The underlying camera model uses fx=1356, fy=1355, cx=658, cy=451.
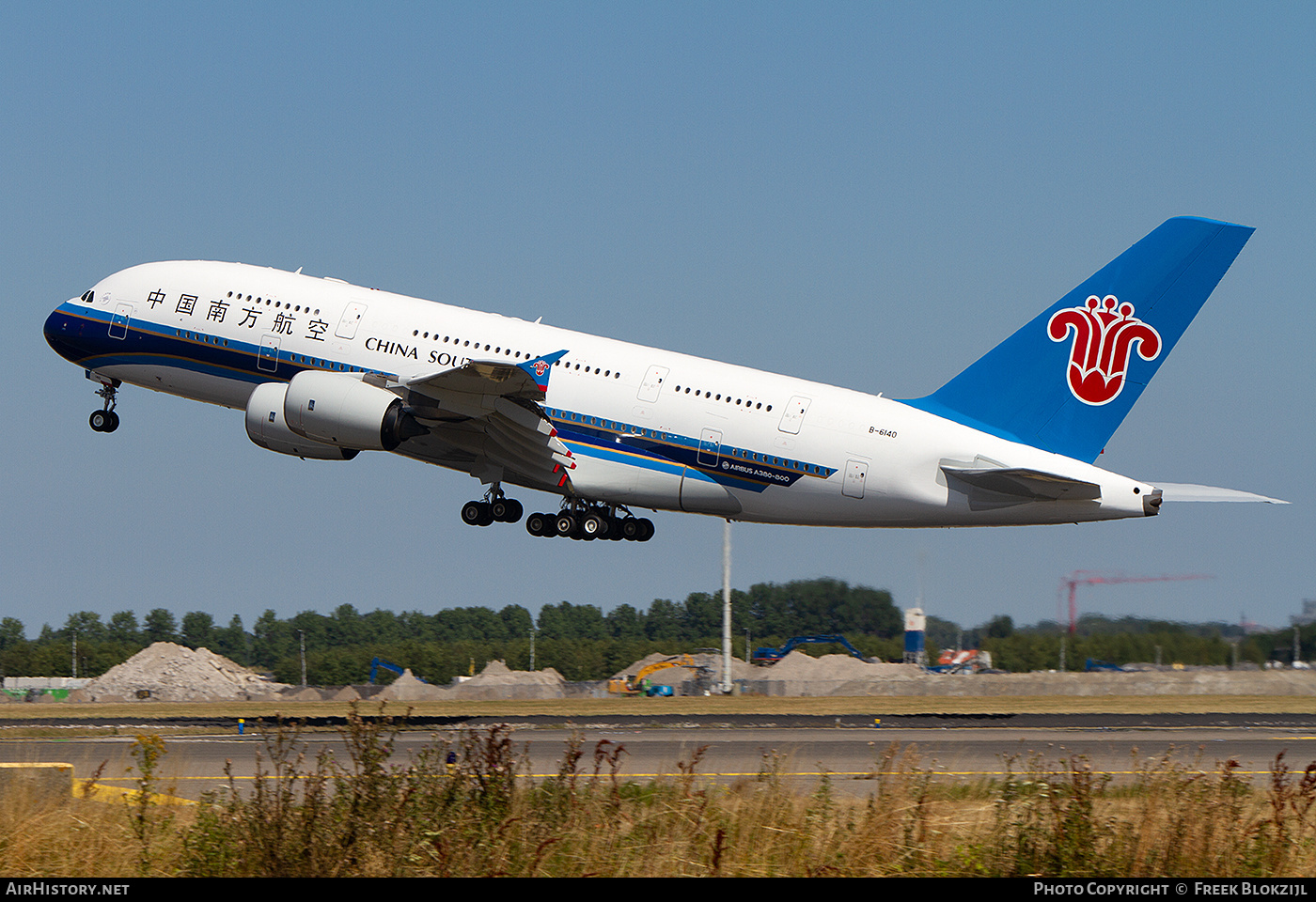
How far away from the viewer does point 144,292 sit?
41531 mm

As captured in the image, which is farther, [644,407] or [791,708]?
[791,708]

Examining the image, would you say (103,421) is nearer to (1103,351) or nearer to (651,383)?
(651,383)

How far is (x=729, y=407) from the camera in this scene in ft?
122

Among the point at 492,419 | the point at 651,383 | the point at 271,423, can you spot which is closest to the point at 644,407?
the point at 651,383

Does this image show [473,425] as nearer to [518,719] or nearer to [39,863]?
[518,719]

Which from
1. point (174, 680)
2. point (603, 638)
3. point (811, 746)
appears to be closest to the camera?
point (811, 746)

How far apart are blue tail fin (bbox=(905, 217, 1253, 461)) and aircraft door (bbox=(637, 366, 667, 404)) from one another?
734 centimetres

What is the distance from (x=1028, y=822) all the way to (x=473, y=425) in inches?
1030

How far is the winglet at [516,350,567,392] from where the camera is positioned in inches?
1489

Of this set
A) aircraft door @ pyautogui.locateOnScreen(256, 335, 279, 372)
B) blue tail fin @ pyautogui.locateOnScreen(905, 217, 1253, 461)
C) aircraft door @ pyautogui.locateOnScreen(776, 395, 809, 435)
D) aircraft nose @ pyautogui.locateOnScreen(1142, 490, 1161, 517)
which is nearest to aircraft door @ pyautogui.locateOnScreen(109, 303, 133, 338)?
aircraft door @ pyautogui.locateOnScreen(256, 335, 279, 372)

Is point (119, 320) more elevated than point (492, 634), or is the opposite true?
point (119, 320)

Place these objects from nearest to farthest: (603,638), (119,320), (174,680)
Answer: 1. (119,320)
2. (174,680)
3. (603,638)

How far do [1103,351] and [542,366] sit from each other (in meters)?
15.5

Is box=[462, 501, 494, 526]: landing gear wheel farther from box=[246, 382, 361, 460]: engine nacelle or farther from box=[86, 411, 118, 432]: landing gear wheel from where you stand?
box=[86, 411, 118, 432]: landing gear wheel
